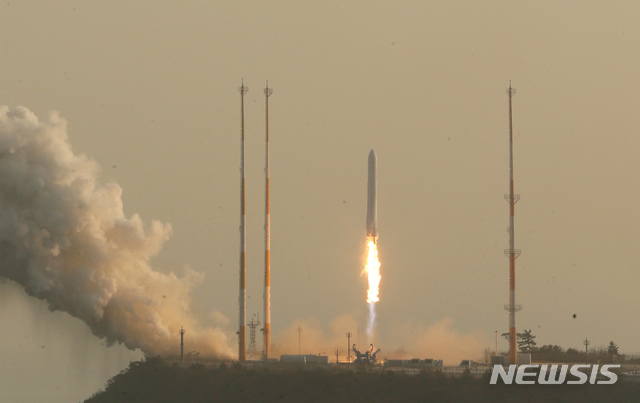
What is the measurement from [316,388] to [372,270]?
66.5 ft

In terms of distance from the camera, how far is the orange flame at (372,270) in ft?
430

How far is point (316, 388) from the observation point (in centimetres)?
11500

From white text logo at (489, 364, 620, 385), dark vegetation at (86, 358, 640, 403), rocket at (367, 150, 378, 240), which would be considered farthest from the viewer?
rocket at (367, 150, 378, 240)

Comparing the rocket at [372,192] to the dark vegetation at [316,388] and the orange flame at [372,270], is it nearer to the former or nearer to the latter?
the orange flame at [372,270]

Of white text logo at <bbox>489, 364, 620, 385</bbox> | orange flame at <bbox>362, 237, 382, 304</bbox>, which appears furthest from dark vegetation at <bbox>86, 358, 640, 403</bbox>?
orange flame at <bbox>362, 237, 382, 304</bbox>

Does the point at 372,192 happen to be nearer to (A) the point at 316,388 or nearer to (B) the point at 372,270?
(B) the point at 372,270

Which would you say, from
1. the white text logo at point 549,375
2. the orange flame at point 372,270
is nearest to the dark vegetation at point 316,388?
the white text logo at point 549,375

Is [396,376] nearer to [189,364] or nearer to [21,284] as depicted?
[189,364]

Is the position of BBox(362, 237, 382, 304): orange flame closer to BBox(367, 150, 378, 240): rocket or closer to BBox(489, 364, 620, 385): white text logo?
BBox(367, 150, 378, 240): rocket

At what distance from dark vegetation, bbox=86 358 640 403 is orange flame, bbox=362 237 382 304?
50.3 ft

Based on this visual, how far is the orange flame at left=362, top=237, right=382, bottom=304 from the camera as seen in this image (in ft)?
430

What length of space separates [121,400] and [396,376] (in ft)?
89.1

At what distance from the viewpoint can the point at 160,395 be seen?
12350 cm

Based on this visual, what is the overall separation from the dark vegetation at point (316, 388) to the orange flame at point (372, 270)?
15.3m
